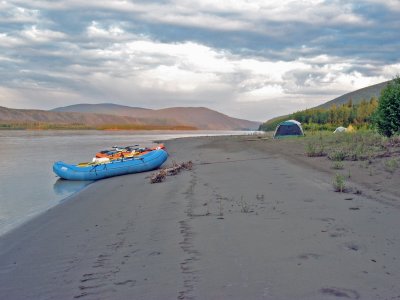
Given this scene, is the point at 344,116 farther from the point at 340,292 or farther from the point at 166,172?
the point at 340,292

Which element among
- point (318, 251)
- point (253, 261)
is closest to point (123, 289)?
point (253, 261)

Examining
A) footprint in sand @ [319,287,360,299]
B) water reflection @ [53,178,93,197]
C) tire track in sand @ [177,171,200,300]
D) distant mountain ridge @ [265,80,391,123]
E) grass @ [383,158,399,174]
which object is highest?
distant mountain ridge @ [265,80,391,123]

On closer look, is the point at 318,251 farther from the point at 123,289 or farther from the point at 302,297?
the point at 123,289

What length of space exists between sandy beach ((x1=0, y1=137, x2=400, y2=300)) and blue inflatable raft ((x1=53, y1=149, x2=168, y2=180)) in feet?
20.8

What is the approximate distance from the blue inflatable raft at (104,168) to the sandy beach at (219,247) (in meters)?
6.33

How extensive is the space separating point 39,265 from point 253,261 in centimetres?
262

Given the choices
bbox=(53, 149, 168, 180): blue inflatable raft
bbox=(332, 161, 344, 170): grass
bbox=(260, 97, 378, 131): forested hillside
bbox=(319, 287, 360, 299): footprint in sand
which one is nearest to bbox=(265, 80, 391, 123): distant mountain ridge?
bbox=(260, 97, 378, 131): forested hillside

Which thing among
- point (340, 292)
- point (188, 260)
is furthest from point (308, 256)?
point (188, 260)

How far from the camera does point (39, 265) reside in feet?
16.6

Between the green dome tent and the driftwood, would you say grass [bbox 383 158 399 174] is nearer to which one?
the driftwood

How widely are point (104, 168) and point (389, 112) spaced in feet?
40.2

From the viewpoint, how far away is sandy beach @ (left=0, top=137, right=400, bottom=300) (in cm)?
384

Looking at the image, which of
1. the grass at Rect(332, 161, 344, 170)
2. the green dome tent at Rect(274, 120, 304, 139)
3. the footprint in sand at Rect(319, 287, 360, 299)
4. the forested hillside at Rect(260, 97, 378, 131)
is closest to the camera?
the footprint in sand at Rect(319, 287, 360, 299)

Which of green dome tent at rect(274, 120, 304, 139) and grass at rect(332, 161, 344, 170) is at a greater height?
green dome tent at rect(274, 120, 304, 139)
